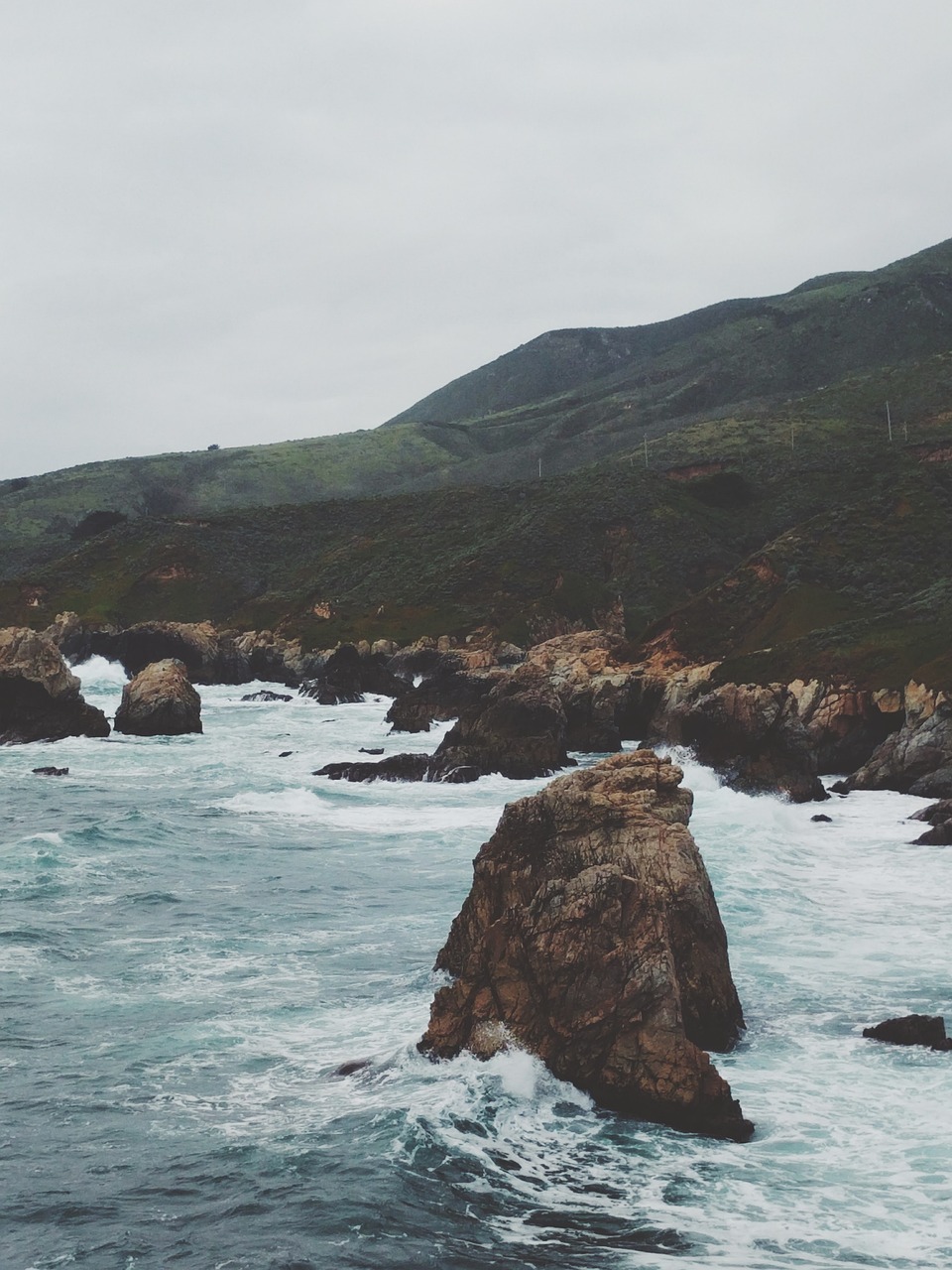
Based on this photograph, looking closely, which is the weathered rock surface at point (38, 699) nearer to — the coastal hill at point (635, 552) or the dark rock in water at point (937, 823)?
the coastal hill at point (635, 552)

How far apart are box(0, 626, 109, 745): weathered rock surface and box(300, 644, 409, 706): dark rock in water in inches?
904

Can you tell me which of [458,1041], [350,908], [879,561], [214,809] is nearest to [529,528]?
[879,561]

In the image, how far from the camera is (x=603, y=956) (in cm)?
1581

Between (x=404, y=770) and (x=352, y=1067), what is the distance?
29951mm

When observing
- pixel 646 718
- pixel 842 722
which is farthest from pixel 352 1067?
pixel 646 718

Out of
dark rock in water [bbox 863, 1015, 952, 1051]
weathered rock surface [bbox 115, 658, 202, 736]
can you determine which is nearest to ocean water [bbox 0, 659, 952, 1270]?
dark rock in water [bbox 863, 1015, 952, 1051]

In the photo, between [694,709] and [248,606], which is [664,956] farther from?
[248,606]

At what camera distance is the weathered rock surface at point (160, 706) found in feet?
204

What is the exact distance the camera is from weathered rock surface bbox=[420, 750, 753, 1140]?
14.7 meters

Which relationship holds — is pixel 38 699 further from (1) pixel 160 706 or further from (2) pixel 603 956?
(2) pixel 603 956

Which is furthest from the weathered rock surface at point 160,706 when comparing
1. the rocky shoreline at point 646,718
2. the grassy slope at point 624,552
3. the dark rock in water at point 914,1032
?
the dark rock in water at point 914,1032

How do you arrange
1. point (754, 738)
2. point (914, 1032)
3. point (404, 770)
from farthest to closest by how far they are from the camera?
point (404, 770) → point (754, 738) → point (914, 1032)

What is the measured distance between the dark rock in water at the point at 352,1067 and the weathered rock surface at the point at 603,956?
0.89 metres

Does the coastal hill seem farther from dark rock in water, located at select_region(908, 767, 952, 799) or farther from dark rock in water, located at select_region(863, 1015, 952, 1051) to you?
dark rock in water, located at select_region(863, 1015, 952, 1051)
